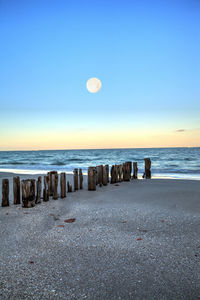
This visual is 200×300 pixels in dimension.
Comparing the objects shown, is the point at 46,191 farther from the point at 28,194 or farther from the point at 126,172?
the point at 126,172

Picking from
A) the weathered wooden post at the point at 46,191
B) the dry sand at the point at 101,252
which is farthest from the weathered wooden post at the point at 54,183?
the dry sand at the point at 101,252

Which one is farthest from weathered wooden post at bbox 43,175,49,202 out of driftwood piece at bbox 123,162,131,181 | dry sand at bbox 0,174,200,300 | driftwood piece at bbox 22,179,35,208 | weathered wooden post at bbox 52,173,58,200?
driftwood piece at bbox 123,162,131,181

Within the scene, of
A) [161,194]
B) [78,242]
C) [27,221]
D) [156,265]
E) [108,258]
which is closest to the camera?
[156,265]

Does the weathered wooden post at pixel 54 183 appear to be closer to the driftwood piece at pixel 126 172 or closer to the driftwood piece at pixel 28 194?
the driftwood piece at pixel 28 194

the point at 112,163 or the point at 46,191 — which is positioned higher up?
the point at 46,191

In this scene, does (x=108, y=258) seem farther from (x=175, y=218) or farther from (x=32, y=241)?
(x=175, y=218)

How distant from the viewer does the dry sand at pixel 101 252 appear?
7.85ft

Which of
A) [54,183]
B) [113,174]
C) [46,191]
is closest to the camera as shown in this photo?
[46,191]

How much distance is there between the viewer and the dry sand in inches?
94.2

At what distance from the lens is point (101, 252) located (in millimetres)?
3195

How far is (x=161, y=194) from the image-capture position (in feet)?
22.5

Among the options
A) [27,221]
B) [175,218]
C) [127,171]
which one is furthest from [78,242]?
[127,171]

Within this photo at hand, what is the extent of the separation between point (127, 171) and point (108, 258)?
21.5 ft

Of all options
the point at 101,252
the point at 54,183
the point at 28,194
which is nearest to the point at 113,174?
the point at 54,183
